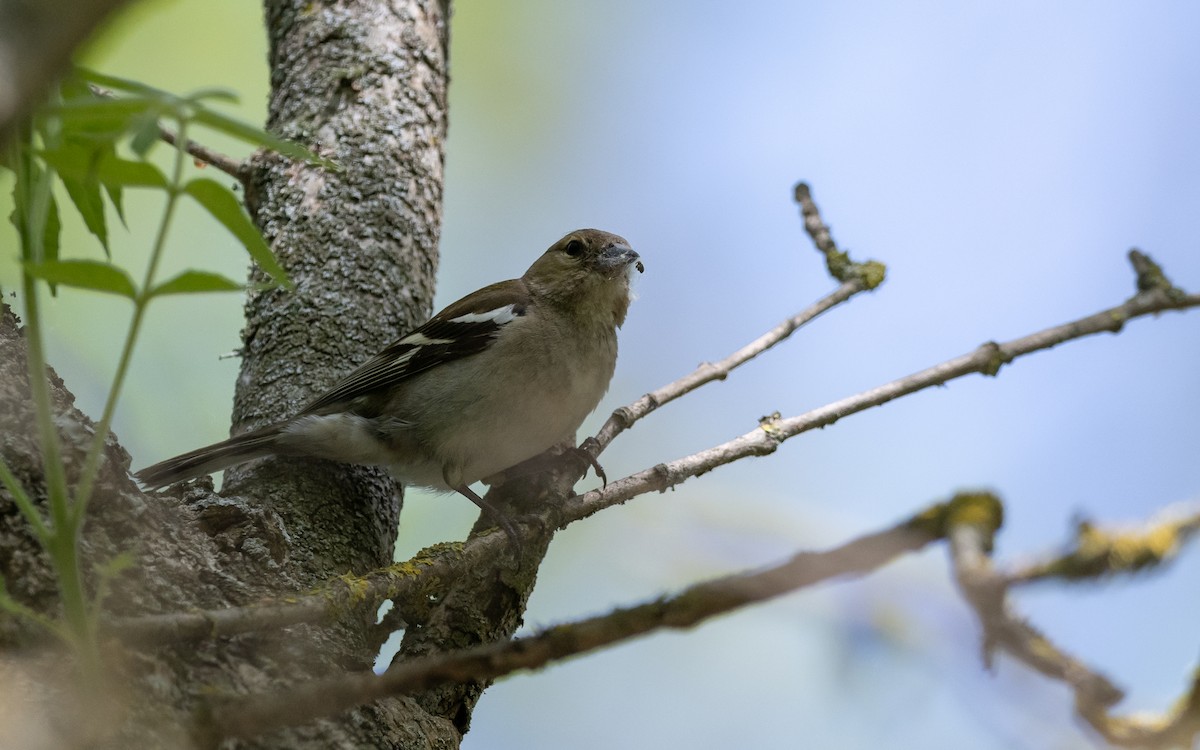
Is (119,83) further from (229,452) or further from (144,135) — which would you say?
(229,452)

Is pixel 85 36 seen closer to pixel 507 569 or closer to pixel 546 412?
pixel 507 569

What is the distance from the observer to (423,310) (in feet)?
15.6

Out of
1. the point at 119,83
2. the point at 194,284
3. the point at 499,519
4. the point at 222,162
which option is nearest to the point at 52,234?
the point at 119,83

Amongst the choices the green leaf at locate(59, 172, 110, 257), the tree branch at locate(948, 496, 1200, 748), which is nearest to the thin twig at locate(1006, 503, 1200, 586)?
the tree branch at locate(948, 496, 1200, 748)

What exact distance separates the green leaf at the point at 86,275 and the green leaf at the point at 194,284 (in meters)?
0.05

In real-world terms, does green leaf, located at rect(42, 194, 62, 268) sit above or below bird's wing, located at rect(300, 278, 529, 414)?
below

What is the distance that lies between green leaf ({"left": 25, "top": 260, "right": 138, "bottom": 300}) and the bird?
2.44m

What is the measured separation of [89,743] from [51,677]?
19cm

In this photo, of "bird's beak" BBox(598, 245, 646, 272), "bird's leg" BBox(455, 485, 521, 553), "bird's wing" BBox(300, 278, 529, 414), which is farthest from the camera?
"bird's beak" BBox(598, 245, 646, 272)

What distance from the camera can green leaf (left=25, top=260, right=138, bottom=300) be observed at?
1431 mm

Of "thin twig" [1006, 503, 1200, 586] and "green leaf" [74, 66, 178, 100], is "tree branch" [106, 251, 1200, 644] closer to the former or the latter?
"green leaf" [74, 66, 178, 100]

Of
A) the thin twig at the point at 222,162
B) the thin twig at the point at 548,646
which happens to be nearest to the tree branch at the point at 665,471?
the thin twig at the point at 548,646

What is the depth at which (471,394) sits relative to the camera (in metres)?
4.91

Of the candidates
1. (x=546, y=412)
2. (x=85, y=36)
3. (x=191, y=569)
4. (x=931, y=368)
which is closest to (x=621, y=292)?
(x=546, y=412)
